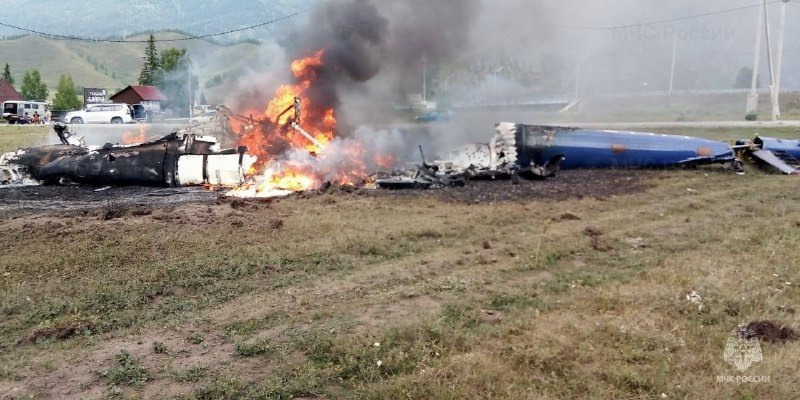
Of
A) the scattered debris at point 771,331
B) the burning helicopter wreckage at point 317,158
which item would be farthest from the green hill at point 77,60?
the scattered debris at point 771,331

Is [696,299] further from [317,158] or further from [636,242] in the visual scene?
[317,158]

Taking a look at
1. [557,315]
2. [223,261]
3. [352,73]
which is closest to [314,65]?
[352,73]

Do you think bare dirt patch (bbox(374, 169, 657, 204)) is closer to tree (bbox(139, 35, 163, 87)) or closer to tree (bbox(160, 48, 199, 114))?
tree (bbox(160, 48, 199, 114))

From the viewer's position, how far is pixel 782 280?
5488 mm

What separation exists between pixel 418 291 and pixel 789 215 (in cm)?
683

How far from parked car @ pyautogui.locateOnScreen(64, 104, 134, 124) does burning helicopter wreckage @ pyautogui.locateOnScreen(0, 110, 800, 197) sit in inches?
1095

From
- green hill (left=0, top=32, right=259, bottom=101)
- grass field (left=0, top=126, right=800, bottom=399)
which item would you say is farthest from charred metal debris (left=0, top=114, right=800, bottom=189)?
green hill (left=0, top=32, right=259, bottom=101)

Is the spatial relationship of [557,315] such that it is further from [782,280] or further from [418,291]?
[782,280]

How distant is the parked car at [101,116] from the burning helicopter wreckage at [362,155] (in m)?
27.8

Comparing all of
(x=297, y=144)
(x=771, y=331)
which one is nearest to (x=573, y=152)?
(x=297, y=144)

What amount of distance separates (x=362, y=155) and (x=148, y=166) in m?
5.26

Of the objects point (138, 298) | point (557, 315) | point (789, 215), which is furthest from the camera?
point (789, 215)

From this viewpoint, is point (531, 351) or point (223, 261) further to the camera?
point (223, 261)

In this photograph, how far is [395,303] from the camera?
17.0 feet
